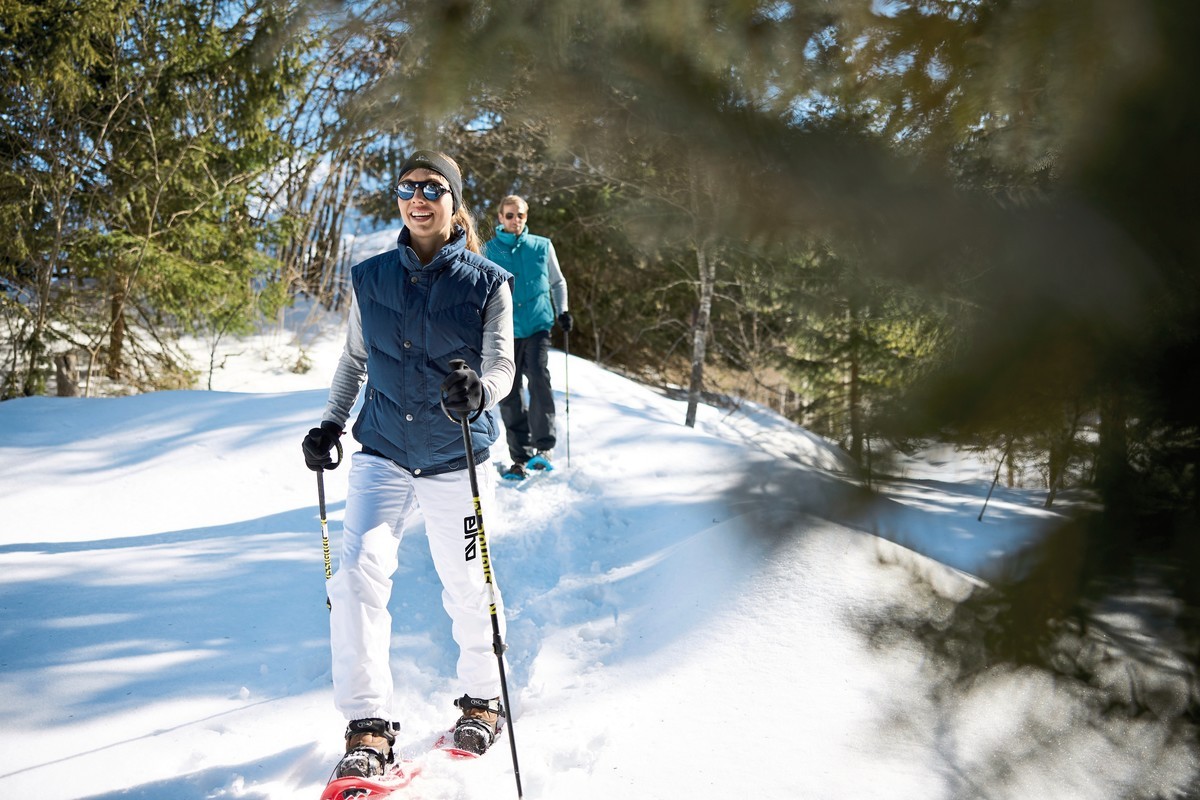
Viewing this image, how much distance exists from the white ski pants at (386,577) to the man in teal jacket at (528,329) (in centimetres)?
338

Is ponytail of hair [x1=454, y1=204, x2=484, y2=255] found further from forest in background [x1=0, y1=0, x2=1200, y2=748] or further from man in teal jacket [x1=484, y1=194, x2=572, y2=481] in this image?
man in teal jacket [x1=484, y1=194, x2=572, y2=481]

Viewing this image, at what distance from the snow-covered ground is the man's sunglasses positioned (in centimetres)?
141

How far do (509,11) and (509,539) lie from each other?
436cm

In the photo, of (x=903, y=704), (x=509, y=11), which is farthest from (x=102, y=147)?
(x=903, y=704)

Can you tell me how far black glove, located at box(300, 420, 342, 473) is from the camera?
2.84 metres

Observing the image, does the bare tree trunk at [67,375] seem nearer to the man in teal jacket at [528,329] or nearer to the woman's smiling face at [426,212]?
the man in teal jacket at [528,329]

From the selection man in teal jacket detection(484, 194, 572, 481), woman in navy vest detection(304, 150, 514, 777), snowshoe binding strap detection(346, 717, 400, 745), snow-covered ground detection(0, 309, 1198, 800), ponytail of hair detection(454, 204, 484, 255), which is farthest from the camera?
man in teal jacket detection(484, 194, 572, 481)

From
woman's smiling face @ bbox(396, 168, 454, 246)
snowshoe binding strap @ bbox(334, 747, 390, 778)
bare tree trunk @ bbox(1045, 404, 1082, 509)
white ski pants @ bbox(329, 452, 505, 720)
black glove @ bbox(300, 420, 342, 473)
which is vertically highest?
woman's smiling face @ bbox(396, 168, 454, 246)

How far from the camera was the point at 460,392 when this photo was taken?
8.51 ft

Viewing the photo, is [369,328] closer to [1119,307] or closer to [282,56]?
[1119,307]

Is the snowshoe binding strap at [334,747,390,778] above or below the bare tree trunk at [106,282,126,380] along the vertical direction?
below

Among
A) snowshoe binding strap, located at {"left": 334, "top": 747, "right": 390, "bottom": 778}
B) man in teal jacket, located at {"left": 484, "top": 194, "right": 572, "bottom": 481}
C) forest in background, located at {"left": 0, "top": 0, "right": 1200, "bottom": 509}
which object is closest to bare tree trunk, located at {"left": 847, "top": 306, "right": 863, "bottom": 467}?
forest in background, located at {"left": 0, "top": 0, "right": 1200, "bottom": 509}

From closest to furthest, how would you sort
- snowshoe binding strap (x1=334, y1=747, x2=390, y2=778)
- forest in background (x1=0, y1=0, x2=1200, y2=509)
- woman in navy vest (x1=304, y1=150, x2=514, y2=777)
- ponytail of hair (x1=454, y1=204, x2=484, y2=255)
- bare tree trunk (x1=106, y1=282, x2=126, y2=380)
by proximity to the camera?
1. forest in background (x1=0, y1=0, x2=1200, y2=509)
2. snowshoe binding strap (x1=334, y1=747, x2=390, y2=778)
3. woman in navy vest (x1=304, y1=150, x2=514, y2=777)
4. ponytail of hair (x1=454, y1=204, x2=484, y2=255)
5. bare tree trunk (x1=106, y1=282, x2=126, y2=380)

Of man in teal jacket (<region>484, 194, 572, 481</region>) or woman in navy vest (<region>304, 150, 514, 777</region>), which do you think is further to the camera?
man in teal jacket (<region>484, 194, 572, 481</region>)
